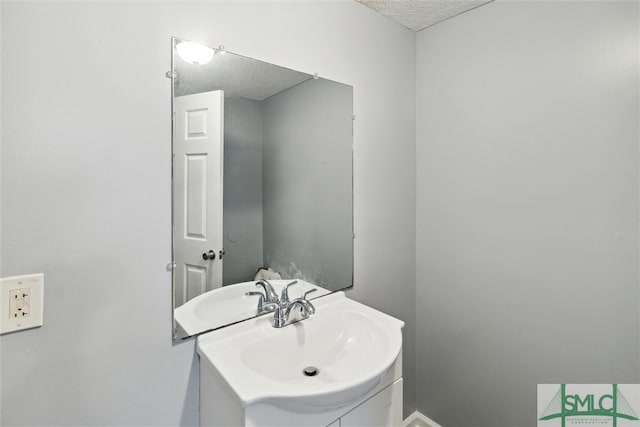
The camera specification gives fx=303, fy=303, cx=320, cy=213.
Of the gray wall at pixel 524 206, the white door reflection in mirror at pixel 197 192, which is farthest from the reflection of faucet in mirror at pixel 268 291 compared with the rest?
the gray wall at pixel 524 206

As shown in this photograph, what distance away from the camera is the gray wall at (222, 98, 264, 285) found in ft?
3.56

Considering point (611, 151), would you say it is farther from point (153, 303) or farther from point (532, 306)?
point (153, 303)

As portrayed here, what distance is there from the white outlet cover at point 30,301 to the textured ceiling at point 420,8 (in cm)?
167

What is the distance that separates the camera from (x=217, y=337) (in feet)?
3.38

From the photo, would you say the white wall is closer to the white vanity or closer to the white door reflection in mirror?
the white door reflection in mirror

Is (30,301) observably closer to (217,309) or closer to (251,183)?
(217,309)

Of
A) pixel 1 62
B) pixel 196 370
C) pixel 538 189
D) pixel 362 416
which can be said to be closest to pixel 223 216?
pixel 196 370

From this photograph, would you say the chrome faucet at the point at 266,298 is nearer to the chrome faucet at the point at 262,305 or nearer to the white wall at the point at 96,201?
the chrome faucet at the point at 262,305

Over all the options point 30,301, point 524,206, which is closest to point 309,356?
point 30,301

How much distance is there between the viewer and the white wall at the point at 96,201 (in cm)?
73

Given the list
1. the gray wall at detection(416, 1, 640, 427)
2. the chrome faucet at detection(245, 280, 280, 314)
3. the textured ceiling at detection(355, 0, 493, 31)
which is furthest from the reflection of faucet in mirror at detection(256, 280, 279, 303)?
the textured ceiling at detection(355, 0, 493, 31)

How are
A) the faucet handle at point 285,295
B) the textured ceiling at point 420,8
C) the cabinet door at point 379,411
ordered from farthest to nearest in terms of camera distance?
1. the textured ceiling at point 420,8
2. the faucet handle at point 285,295
3. the cabinet door at point 379,411

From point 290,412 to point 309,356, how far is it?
29 cm

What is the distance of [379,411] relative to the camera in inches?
40.1
